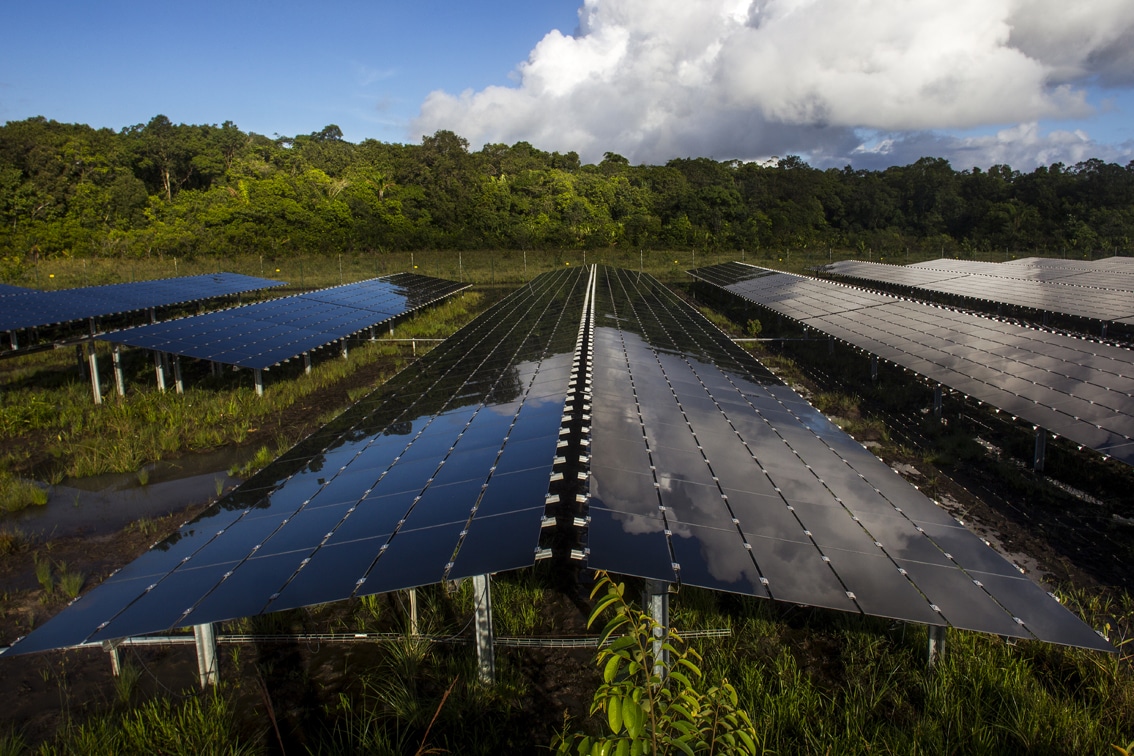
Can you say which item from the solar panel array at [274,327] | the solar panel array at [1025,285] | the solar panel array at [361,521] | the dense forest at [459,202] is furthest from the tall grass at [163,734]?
the dense forest at [459,202]

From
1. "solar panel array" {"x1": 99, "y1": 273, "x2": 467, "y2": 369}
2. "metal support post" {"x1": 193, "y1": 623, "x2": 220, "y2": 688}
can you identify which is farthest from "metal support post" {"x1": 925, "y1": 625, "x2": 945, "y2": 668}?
"solar panel array" {"x1": 99, "y1": 273, "x2": 467, "y2": 369}

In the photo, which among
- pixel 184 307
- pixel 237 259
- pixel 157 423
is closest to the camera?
pixel 157 423

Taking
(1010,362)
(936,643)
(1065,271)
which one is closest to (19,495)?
(936,643)

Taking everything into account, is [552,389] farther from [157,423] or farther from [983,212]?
[983,212]

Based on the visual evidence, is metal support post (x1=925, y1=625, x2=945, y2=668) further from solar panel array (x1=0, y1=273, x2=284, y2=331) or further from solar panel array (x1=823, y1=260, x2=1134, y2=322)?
solar panel array (x1=0, y1=273, x2=284, y2=331)

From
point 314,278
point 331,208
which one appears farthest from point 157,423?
point 331,208

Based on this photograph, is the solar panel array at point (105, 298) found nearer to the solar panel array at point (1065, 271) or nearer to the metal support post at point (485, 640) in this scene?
the metal support post at point (485, 640)
